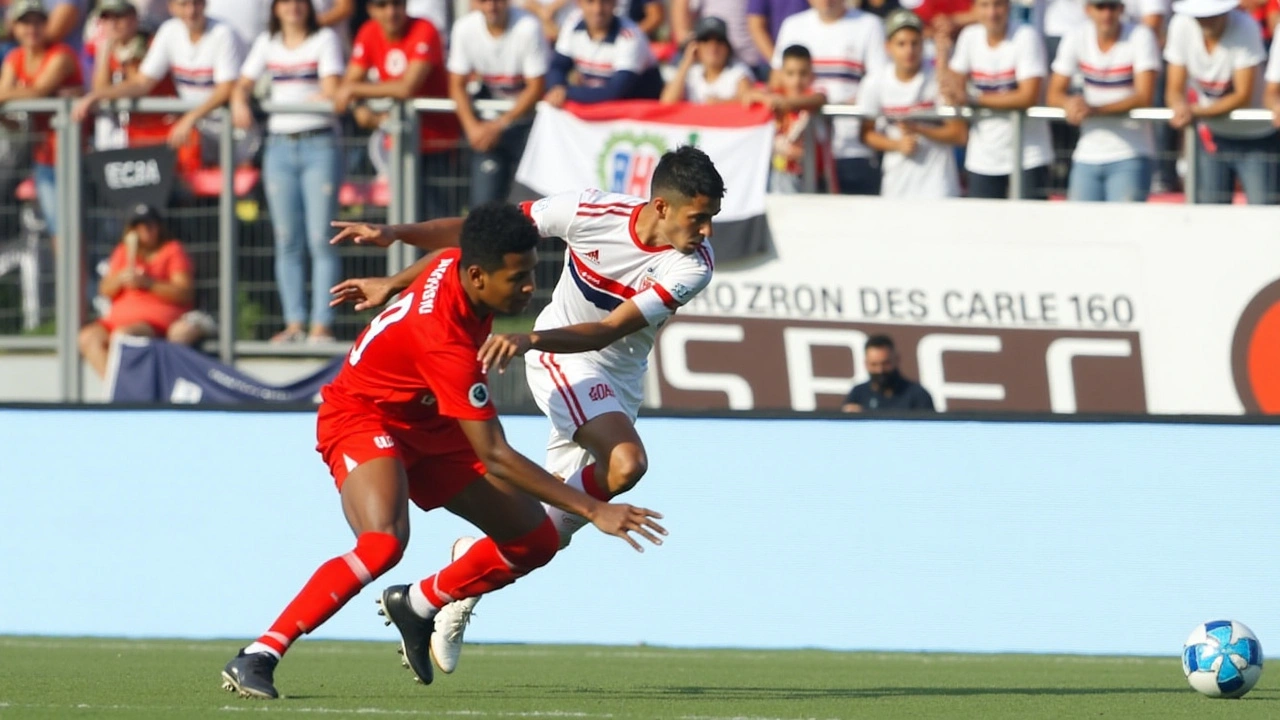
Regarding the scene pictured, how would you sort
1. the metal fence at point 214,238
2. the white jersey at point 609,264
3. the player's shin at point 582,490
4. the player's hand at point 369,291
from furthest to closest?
the metal fence at point 214,238, the player's shin at point 582,490, the white jersey at point 609,264, the player's hand at point 369,291

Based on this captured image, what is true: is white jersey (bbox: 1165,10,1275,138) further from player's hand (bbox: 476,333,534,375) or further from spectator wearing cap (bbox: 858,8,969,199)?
player's hand (bbox: 476,333,534,375)

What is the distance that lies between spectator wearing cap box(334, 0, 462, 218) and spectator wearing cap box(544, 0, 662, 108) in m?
0.81

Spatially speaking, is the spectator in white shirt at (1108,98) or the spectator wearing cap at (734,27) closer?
the spectator in white shirt at (1108,98)

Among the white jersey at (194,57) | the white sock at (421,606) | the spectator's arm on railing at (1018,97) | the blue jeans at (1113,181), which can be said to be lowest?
the white sock at (421,606)

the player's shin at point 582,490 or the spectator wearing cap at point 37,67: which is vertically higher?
the spectator wearing cap at point 37,67

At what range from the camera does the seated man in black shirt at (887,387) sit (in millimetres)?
12265

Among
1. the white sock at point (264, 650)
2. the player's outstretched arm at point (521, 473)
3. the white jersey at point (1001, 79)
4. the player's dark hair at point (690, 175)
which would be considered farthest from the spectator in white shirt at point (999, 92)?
the white sock at point (264, 650)

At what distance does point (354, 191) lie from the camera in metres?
13.4

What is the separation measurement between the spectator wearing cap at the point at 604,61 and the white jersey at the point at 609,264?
4655 millimetres

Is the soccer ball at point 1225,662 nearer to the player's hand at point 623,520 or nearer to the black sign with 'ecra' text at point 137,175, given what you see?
the player's hand at point 623,520

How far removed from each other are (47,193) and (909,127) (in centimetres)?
601

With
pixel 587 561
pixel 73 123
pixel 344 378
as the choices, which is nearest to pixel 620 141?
pixel 587 561

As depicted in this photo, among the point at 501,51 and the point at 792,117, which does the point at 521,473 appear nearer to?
the point at 792,117

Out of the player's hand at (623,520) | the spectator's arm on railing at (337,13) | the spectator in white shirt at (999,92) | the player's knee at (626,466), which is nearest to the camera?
the player's hand at (623,520)
